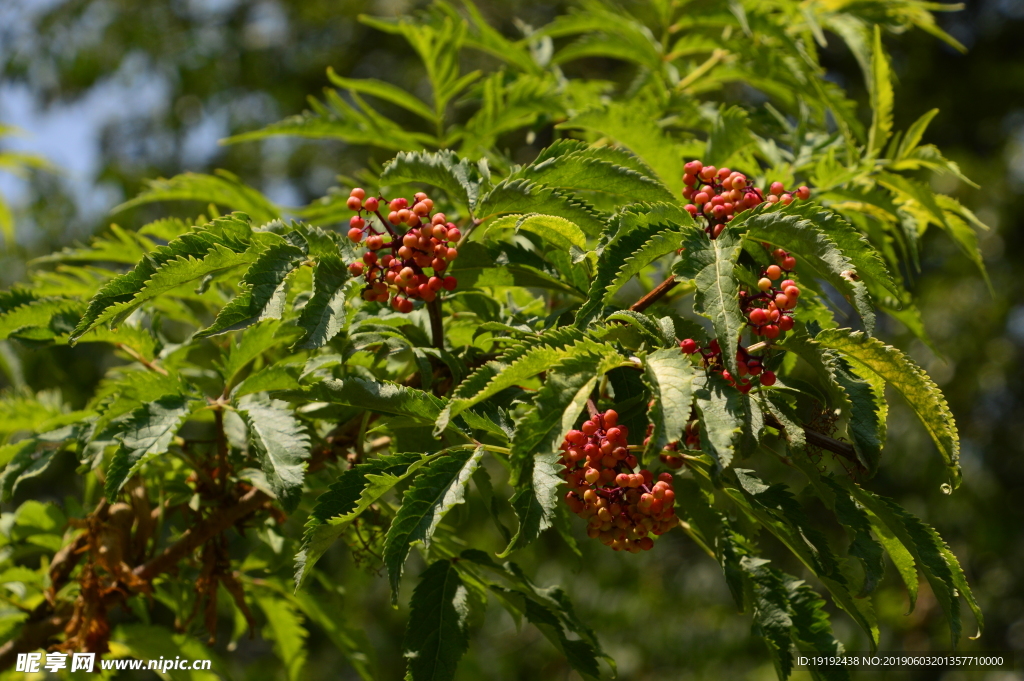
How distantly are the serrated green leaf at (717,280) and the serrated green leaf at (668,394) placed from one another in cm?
5

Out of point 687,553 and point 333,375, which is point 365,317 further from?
point 687,553

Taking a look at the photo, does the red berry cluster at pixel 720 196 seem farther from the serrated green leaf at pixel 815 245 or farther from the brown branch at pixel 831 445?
the brown branch at pixel 831 445

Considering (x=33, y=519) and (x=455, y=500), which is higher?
(x=455, y=500)

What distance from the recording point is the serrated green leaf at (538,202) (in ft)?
3.71

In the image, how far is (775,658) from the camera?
1062mm

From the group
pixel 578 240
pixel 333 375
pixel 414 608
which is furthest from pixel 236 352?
pixel 578 240

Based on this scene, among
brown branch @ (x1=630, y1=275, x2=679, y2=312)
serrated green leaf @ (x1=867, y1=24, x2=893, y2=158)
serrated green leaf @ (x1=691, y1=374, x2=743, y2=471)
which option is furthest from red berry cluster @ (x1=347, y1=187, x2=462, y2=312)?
serrated green leaf @ (x1=867, y1=24, x2=893, y2=158)

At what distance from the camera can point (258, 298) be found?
1.03m

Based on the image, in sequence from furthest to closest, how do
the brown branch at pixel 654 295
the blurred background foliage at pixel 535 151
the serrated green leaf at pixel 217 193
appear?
the blurred background foliage at pixel 535 151
the serrated green leaf at pixel 217 193
the brown branch at pixel 654 295

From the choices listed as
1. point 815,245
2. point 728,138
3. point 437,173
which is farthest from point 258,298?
point 728,138

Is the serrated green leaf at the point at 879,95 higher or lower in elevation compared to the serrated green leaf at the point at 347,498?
higher

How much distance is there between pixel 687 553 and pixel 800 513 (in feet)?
18.0

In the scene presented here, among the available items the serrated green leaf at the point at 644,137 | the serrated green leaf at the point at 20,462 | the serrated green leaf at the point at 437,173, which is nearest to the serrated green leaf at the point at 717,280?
the serrated green leaf at the point at 437,173

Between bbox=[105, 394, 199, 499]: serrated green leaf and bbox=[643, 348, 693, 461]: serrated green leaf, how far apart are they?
638 mm
